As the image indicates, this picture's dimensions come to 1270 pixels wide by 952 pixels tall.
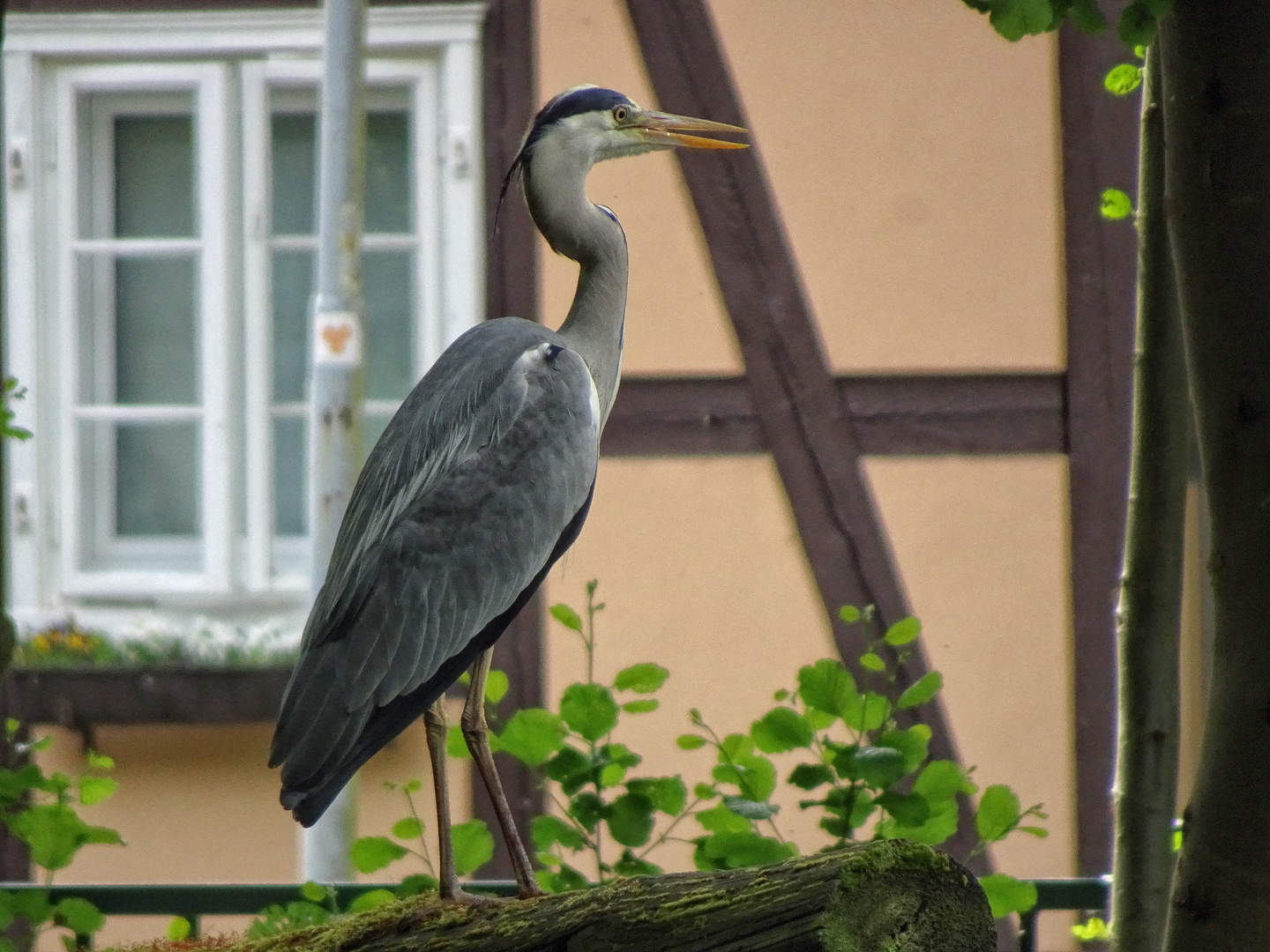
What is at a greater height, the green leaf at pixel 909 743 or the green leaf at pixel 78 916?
the green leaf at pixel 909 743

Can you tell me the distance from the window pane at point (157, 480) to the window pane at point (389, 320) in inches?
23.1

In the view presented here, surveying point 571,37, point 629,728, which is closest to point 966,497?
point 629,728

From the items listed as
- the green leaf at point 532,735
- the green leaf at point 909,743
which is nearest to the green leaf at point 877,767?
the green leaf at point 909,743

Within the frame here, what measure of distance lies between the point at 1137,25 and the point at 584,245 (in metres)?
0.73

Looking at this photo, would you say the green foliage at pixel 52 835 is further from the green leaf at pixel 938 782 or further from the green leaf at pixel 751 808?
the green leaf at pixel 938 782

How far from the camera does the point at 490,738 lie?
74.4 inches

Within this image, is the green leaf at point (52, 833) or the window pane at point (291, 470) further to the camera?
the window pane at point (291, 470)

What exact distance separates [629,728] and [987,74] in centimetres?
202

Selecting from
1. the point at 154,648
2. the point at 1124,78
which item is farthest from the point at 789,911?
the point at 154,648

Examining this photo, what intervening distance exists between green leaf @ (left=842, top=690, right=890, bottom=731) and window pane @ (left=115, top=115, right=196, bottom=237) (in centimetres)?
328

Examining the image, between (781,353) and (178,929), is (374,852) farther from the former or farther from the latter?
(781,353)

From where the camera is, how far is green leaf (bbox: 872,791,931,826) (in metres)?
1.74

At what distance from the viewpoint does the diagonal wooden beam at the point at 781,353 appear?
13.0 feet

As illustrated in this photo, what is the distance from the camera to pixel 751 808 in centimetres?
168
